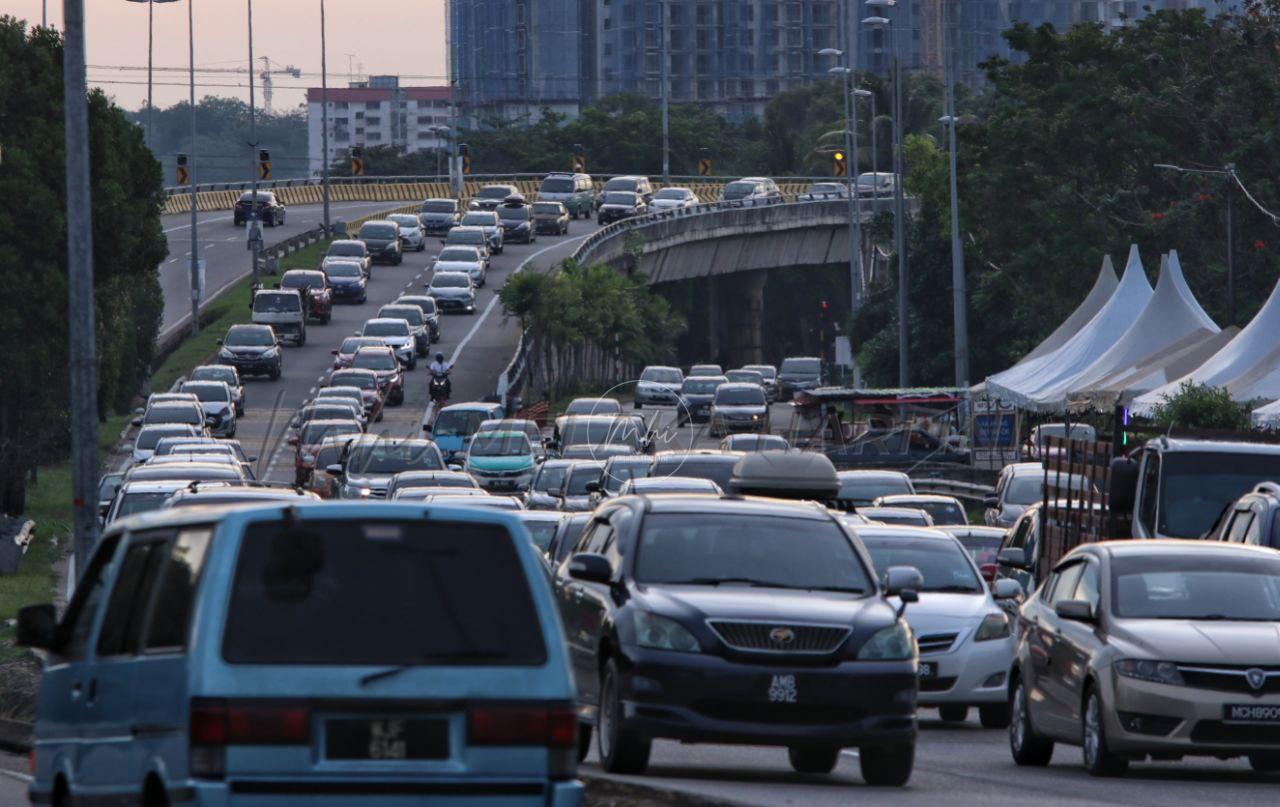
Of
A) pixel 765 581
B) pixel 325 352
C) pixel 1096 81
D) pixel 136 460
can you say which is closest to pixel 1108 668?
pixel 765 581

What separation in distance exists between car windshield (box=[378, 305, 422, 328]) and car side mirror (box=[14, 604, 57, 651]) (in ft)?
218

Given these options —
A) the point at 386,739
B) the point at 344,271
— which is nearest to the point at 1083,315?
the point at 344,271

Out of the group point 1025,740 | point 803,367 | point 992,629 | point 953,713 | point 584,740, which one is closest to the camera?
point 584,740

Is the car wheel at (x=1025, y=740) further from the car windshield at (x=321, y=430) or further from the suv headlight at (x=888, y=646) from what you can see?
the car windshield at (x=321, y=430)

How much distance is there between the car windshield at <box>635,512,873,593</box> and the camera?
13734 mm

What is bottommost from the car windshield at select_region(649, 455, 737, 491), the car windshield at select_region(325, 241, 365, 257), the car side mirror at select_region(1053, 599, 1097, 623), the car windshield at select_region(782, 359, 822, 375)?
the car windshield at select_region(782, 359, 822, 375)

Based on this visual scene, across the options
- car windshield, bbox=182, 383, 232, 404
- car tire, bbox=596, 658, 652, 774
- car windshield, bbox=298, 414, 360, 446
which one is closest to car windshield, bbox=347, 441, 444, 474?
car windshield, bbox=298, 414, 360, 446

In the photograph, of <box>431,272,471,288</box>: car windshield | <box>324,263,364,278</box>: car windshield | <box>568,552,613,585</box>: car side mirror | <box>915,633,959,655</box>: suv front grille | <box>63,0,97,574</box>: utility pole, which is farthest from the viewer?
<box>324,263,364,278</box>: car windshield

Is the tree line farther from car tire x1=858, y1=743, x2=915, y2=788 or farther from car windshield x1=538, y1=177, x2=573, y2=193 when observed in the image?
car windshield x1=538, y1=177, x2=573, y2=193

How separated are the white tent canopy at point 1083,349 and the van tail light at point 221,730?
1441 inches

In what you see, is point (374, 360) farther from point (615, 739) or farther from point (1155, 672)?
point (615, 739)

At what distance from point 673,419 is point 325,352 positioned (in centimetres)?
1480

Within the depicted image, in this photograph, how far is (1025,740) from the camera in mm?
15477

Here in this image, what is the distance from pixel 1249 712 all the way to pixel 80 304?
38.0 feet
